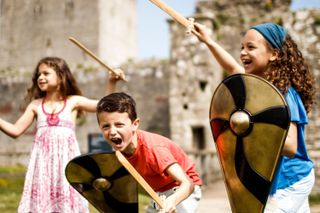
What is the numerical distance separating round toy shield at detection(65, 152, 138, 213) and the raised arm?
1.52 metres

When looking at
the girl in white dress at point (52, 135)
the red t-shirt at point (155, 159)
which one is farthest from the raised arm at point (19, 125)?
the red t-shirt at point (155, 159)

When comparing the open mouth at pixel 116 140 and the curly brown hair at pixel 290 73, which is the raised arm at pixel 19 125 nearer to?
the open mouth at pixel 116 140

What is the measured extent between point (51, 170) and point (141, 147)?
4.54 ft

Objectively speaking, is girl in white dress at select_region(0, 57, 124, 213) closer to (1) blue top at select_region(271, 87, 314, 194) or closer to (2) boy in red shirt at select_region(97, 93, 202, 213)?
(2) boy in red shirt at select_region(97, 93, 202, 213)

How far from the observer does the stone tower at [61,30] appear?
26.3 m

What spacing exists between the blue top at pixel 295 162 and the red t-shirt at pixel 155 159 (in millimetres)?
544

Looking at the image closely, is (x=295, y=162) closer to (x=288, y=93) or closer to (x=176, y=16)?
(x=288, y=93)

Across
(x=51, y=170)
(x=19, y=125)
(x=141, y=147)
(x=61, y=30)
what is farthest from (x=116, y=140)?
(x=61, y=30)

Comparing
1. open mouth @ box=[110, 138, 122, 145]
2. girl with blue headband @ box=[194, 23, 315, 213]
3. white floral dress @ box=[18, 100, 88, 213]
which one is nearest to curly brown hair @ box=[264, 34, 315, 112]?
girl with blue headband @ box=[194, 23, 315, 213]

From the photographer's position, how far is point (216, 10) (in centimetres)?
1523

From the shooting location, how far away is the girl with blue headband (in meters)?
2.45

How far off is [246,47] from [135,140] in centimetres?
73

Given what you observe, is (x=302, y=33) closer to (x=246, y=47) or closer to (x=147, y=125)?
(x=147, y=125)

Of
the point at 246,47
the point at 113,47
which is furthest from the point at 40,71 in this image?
the point at 113,47
